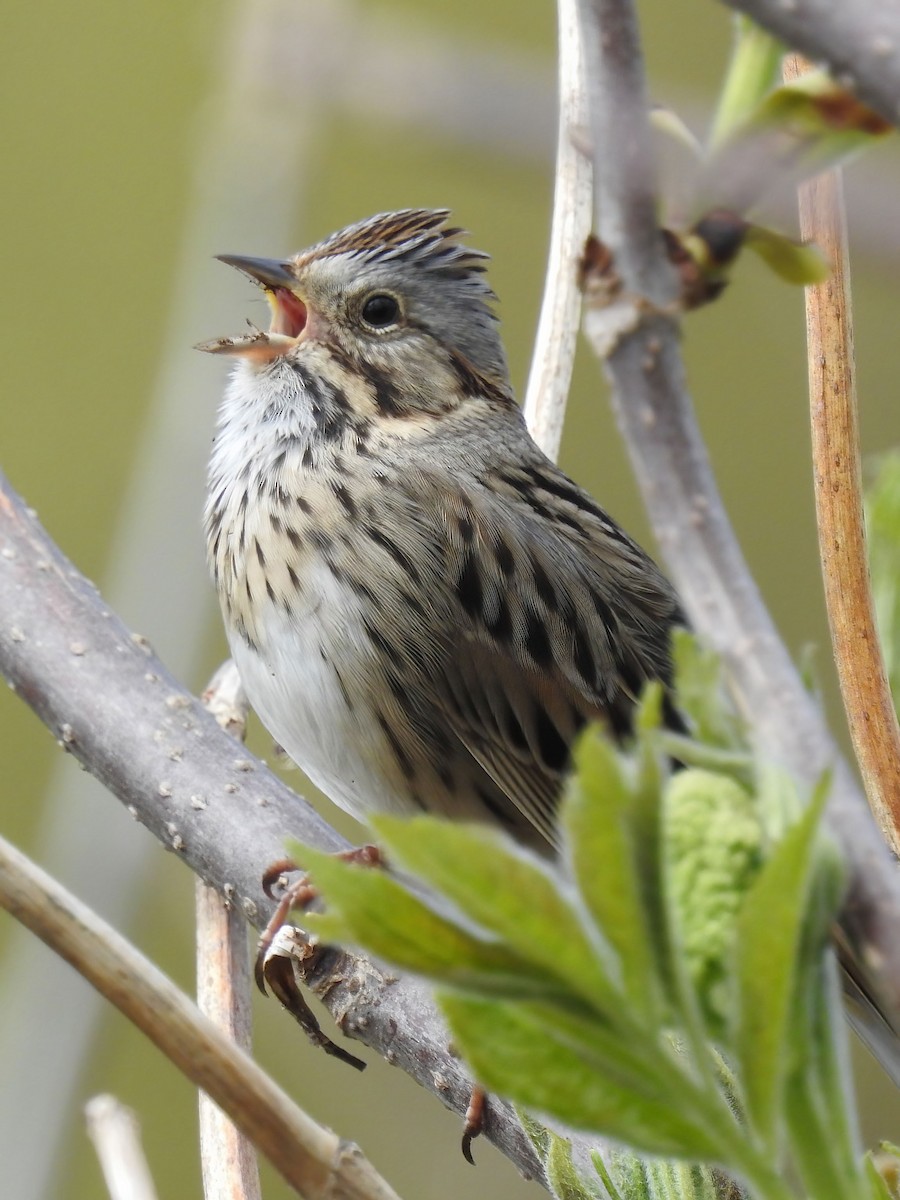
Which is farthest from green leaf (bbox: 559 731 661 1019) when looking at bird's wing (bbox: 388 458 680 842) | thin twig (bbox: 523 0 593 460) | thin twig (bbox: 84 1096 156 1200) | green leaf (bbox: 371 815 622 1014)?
bird's wing (bbox: 388 458 680 842)

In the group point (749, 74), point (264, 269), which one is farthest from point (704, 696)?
point (264, 269)

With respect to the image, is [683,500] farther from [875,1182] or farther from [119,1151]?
[119,1151]

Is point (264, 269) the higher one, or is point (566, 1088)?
point (264, 269)

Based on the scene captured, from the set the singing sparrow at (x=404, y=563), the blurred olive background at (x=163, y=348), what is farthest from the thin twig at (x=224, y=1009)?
the blurred olive background at (x=163, y=348)

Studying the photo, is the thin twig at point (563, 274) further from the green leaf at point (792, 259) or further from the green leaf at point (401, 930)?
the green leaf at point (401, 930)

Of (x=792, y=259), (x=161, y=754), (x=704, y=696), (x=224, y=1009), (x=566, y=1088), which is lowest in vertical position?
(x=224, y=1009)

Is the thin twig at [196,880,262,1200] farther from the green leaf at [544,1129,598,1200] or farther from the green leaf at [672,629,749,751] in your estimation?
the green leaf at [672,629,749,751]

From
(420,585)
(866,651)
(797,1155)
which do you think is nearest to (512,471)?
(420,585)
